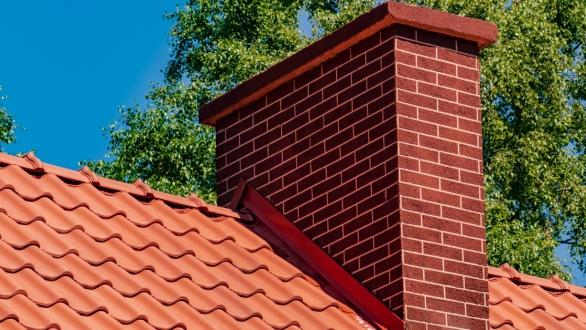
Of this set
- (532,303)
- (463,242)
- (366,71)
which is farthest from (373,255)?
(532,303)

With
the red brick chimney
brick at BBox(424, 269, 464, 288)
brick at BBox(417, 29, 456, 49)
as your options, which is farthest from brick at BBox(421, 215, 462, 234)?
brick at BBox(417, 29, 456, 49)

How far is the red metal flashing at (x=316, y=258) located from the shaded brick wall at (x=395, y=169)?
5 centimetres

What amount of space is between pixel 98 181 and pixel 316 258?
4.52ft

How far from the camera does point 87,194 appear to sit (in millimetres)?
9312

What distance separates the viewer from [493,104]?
103ft

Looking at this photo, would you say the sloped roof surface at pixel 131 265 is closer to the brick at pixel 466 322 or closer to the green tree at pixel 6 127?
the brick at pixel 466 322

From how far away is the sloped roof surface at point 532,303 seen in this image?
993cm

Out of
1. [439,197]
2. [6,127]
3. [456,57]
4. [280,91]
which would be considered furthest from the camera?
[6,127]

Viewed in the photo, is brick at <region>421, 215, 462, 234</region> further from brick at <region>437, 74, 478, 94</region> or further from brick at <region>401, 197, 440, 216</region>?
brick at <region>437, 74, 478, 94</region>

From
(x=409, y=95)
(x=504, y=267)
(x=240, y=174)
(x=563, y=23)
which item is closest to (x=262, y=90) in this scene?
(x=240, y=174)

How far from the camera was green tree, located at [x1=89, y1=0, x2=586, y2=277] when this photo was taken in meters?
29.2

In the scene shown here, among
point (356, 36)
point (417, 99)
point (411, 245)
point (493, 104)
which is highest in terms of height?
point (493, 104)

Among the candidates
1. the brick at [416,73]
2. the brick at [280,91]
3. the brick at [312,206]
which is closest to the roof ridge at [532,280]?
the brick at [312,206]

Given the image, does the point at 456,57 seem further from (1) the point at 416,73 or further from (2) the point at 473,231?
(2) the point at 473,231
